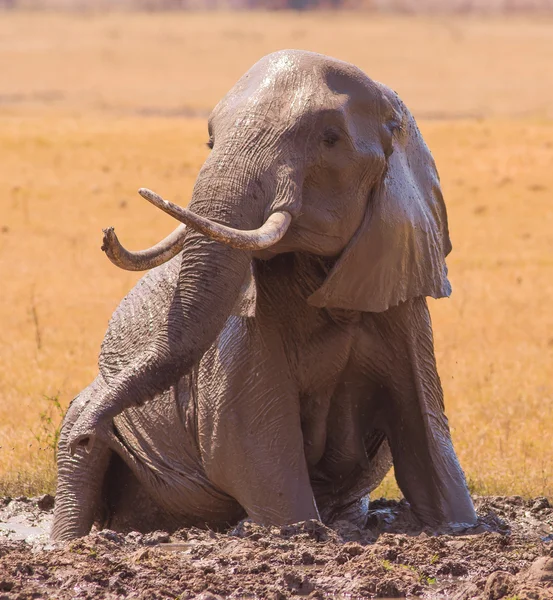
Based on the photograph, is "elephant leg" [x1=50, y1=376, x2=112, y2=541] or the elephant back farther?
"elephant leg" [x1=50, y1=376, x2=112, y2=541]

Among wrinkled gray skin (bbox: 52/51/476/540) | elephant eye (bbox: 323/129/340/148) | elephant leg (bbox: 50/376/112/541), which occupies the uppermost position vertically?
elephant eye (bbox: 323/129/340/148)

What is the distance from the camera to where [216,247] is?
560 cm

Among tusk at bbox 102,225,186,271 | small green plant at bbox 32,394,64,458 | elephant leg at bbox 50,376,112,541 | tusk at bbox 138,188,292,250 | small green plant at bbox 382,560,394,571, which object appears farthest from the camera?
small green plant at bbox 32,394,64,458

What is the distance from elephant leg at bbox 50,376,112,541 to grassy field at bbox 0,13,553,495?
1.11 meters

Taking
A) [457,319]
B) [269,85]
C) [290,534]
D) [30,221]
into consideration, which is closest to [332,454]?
[290,534]

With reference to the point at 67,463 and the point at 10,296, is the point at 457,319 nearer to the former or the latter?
the point at 10,296

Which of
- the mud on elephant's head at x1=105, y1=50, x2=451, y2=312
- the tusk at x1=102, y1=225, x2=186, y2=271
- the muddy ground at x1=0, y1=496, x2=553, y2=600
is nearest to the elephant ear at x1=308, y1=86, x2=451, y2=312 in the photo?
the mud on elephant's head at x1=105, y1=50, x2=451, y2=312

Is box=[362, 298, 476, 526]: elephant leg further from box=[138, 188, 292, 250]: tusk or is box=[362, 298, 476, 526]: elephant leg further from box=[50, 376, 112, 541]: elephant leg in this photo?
box=[50, 376, 112, 541]: elephant leg

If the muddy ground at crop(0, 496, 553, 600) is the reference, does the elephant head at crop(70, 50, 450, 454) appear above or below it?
above

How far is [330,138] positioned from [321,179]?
0.16m

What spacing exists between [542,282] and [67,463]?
851cm

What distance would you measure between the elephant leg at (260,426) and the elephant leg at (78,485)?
2.94 ft

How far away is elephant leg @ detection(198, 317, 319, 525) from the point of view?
244 inches

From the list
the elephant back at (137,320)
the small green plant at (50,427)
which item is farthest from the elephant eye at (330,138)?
the small green plant at (50,427)
